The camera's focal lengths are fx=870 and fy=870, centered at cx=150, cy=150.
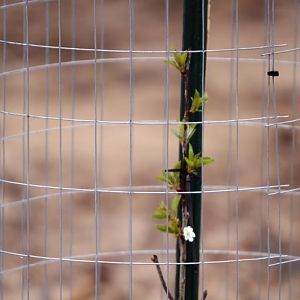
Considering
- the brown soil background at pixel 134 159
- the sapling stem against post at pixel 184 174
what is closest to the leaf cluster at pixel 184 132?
the sapling stem against post at pixel 184 174

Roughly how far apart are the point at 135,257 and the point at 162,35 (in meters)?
0.64

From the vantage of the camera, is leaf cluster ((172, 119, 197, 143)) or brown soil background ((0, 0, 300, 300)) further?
brown soil background ((0, 0, 300, 300))

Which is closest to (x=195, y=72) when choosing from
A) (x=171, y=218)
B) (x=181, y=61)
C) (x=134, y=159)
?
(x=181, y=61)

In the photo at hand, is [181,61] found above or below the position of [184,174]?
above

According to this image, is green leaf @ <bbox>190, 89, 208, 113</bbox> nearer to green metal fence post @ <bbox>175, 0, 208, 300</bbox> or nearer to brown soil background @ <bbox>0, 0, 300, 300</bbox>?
green metal fence post @ <bbox>175, 0, 208, 300</bbox>

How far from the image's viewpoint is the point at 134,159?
1.85m

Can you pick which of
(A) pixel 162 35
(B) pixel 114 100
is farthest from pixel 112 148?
(A) pixel 162 35

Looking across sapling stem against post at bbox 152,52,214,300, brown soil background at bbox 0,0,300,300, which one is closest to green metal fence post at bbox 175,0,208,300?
sapling stem against post at bbox 152,52,214,300

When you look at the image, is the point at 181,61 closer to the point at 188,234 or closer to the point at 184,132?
the point at 184,132

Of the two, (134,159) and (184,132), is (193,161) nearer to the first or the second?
(184,132)

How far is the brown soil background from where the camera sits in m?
1.64

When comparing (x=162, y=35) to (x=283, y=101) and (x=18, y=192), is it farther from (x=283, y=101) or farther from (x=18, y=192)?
(x=18, y=192)

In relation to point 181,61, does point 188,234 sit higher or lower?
lower

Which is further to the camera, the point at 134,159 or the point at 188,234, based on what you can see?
the point at 134,159
